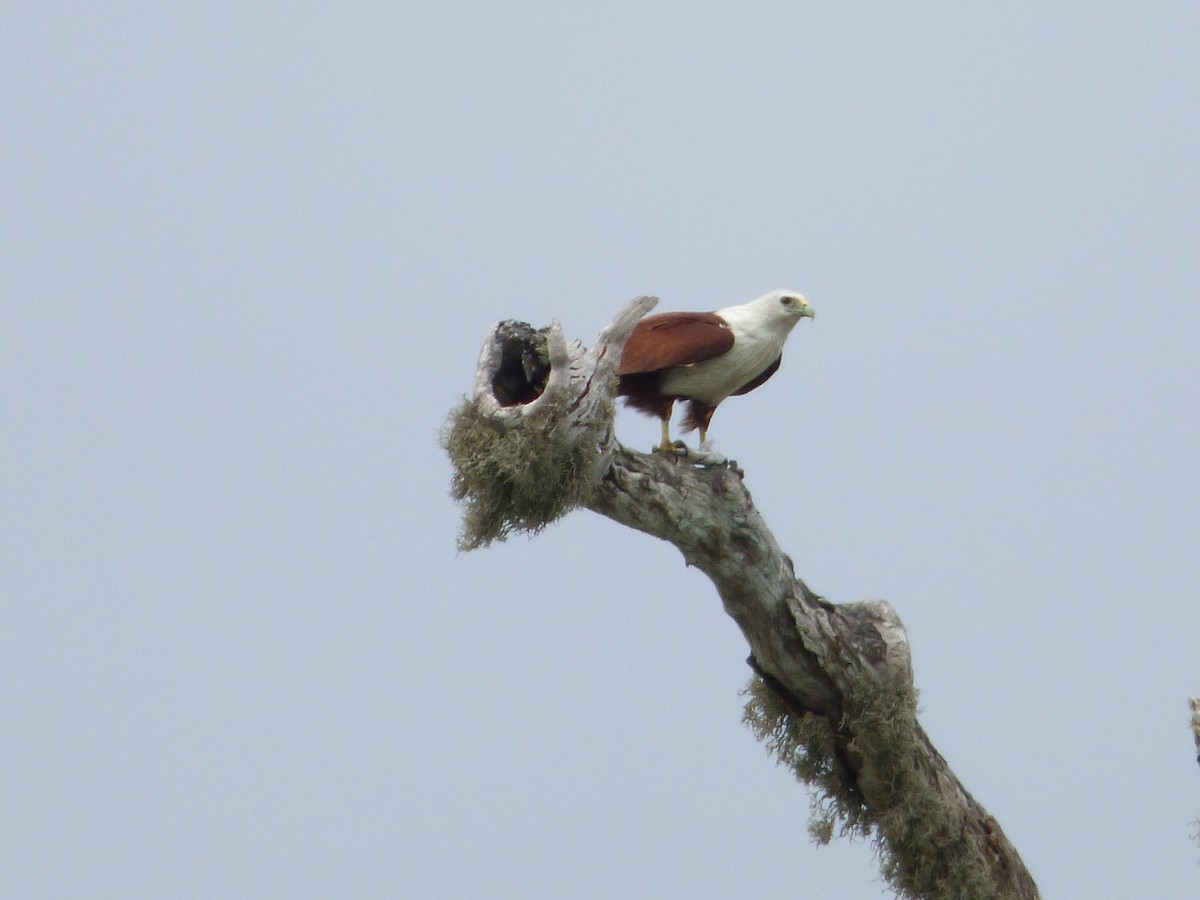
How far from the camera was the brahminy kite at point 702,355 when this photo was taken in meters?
5.38

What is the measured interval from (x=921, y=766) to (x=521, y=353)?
7.66 ft

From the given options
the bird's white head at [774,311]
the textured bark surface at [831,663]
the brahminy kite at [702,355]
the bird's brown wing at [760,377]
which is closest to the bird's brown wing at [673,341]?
the brahminy kite at [702,355]

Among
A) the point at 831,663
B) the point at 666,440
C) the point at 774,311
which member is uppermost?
the point at 774,311

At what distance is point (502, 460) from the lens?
187 inches

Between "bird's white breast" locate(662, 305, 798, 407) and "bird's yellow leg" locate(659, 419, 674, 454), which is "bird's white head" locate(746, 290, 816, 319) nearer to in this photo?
"bird's white breast" locate(662, 305, 798, 407)

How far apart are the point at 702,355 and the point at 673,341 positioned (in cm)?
12

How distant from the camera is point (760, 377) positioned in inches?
233

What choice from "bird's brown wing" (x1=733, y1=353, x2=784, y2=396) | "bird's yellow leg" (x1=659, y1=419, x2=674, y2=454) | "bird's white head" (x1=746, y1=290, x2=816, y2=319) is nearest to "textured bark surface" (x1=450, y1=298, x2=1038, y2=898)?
"bird's yellow leg" (x1=659, y1=419, x2=674, y2=454)

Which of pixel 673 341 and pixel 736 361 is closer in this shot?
pixel 673 341

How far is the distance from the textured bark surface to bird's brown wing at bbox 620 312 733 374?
34cm

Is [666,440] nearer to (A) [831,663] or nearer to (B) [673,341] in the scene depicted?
(B) [673,341]

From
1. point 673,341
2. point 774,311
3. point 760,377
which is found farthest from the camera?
point 760,377

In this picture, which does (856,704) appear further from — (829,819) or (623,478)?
(623,478)

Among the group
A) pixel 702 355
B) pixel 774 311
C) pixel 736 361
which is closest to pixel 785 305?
pixel 774 311
